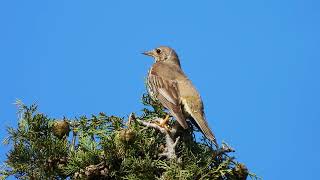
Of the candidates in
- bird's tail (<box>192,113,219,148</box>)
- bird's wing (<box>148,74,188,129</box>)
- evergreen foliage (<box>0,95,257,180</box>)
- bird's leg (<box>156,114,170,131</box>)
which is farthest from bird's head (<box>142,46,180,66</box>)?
evergreen foliage (<box>0,95,257,180</box>)

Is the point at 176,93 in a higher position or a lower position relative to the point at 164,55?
lower

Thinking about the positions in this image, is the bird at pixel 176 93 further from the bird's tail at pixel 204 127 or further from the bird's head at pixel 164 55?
the bird's head at pixel 164 55

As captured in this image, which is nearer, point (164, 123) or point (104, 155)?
point (104, 155)

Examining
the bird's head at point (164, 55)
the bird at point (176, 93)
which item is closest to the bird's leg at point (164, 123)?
the bird at point (176, 93)

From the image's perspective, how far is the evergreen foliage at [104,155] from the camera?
6141 mm

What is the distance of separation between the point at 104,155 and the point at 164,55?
5.67 m

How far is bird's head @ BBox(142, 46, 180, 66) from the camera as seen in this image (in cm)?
1162

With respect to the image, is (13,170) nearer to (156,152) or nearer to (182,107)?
(156,152)

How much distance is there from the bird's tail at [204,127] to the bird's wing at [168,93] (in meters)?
0.27

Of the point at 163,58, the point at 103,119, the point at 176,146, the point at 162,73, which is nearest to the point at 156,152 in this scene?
the point at 176,146

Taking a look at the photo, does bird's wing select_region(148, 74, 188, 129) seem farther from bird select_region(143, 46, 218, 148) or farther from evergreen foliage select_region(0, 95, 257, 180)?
evergreen foliage select_region(0, 95, 257, 180)

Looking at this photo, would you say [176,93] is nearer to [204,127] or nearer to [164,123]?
[204,127]

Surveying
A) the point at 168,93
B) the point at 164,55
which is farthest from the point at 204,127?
the point at 164,55

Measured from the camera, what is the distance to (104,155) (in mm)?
6250
